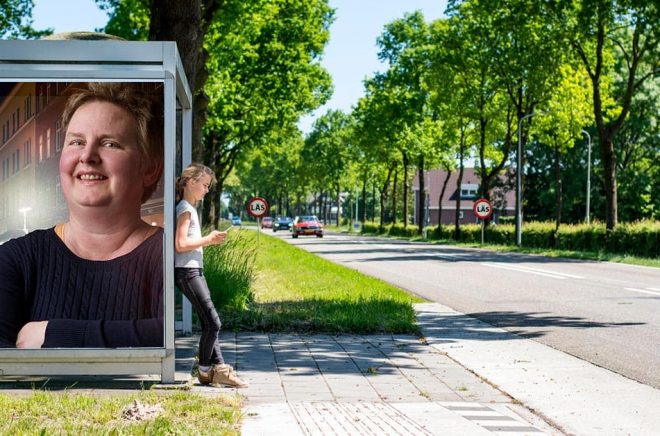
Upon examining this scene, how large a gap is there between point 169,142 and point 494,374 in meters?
3.50

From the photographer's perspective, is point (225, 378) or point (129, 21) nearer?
point (225, 378)

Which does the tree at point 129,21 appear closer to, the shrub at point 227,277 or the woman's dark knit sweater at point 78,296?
the shrub at point 227,277

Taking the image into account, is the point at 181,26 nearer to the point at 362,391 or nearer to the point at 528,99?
the point at 362,391

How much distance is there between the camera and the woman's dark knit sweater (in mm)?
7461

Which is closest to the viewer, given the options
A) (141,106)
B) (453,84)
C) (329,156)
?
(141,106)

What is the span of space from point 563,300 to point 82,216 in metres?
10.8

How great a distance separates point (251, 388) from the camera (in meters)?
7.46

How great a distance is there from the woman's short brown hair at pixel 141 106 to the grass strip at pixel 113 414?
6.11 ft

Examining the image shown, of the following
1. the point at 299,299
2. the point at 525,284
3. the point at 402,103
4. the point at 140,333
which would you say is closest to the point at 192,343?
the point at 140,333

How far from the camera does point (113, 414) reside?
5.98m

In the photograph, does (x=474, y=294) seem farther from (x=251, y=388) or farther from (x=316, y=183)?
(x=316, y=183)

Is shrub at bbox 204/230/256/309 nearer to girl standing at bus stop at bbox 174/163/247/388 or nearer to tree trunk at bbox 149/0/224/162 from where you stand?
tree trunk at bbox 149/0/224/162

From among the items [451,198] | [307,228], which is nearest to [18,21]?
[307,228]

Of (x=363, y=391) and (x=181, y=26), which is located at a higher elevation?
(x=181, y=26)
